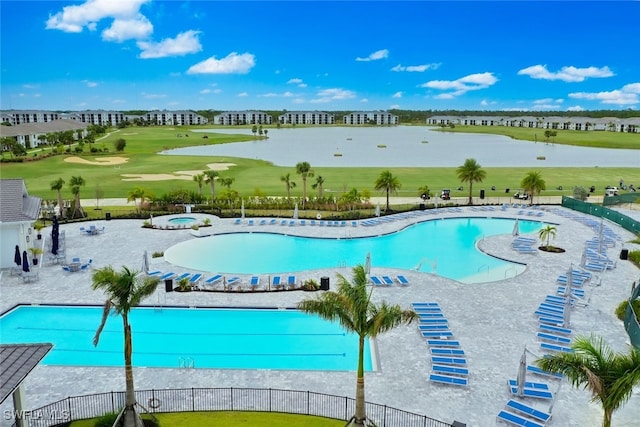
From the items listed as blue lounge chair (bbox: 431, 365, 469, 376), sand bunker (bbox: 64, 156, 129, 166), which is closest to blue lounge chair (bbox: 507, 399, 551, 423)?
blue lounge chair (bbox: 431, 365, 469, 376)

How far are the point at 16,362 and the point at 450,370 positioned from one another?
12618 millimetres

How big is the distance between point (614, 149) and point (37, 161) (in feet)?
435

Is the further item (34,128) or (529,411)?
(34,128)

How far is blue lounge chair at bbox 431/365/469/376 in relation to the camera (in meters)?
16.4

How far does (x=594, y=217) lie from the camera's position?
136ft

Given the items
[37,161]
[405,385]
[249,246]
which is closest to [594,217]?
[249,246]

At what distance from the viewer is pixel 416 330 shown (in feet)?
65.8

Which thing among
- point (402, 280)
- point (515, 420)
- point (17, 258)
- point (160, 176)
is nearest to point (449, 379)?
point (515, 420)

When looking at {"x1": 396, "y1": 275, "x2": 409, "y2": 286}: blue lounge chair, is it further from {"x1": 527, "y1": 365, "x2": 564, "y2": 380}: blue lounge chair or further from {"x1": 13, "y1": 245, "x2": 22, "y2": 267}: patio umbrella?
{"x1": 13, "y1": 245, "x2": 22, "y2": 267}: patio umbrella

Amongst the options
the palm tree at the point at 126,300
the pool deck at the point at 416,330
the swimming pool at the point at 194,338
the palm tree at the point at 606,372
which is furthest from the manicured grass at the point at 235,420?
the palm tree at the point at 606,372

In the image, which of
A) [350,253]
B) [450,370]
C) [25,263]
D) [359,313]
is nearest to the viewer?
[359,313]

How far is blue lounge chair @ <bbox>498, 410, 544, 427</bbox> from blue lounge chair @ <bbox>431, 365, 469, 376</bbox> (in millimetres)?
2270

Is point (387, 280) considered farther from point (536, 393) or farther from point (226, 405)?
point (226, 405)

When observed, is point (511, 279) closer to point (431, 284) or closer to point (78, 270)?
point (431, 284)
